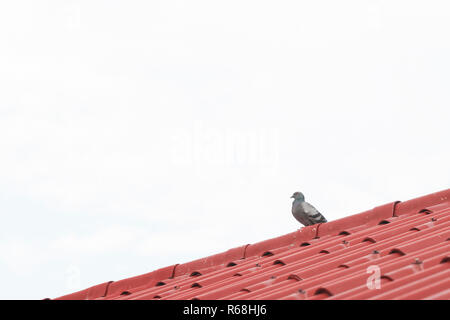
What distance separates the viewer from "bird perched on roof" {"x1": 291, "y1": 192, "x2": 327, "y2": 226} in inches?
328

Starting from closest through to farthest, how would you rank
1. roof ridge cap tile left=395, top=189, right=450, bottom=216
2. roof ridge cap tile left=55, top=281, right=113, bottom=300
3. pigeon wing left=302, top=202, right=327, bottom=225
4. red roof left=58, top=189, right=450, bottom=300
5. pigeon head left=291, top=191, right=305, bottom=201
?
red roof left=58, top=189, right=450, bottom=300 < roof ridge cap tile left=55, top=281, right=113, bottom=300 < roof ridge cap tile left=395, top=189, right=450, bottom=216 < pigeon wing left=302, top=202, right=327, bottom=225 < pigeon head left=291, top=191, right=305, bottom=201

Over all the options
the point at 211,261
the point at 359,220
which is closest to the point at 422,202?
the point at 359,220

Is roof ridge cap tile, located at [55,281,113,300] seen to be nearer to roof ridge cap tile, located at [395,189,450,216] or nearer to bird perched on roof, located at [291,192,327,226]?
roof ridge cap tile, located at [395,189,450,216]

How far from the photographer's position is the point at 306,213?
834 cm

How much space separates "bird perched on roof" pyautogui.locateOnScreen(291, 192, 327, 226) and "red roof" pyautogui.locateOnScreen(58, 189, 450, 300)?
10.4ft

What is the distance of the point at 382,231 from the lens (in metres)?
4.51

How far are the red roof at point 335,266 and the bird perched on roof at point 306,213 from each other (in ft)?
10.4

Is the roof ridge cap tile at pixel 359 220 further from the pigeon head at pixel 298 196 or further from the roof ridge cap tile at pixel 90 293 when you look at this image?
the pigeon head at pixel 298 196

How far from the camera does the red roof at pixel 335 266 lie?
292 centimetres

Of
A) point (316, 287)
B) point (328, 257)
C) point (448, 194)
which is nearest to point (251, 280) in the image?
point (328, 257)

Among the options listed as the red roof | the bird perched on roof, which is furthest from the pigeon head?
the red roof

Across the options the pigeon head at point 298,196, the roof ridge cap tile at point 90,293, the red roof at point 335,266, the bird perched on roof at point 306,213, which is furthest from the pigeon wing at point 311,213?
the roof ridge cap tile at point 90,293
